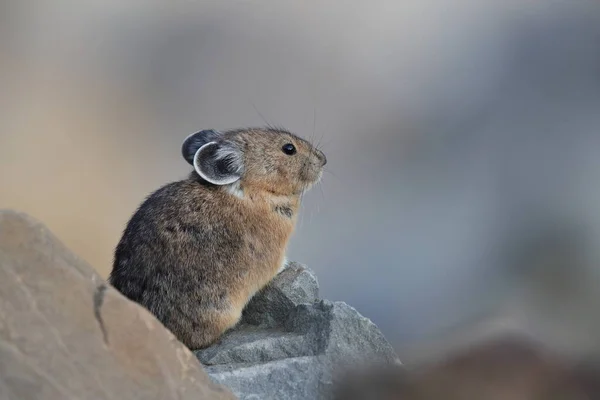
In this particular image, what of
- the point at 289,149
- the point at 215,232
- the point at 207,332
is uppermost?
the point at 289,149

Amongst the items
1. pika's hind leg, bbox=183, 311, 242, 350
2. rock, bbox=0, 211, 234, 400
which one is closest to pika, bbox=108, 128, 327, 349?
pika's hind leg, bbox=183, 311, 242, 350

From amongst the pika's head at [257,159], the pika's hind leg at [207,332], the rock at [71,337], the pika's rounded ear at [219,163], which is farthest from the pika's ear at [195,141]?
the rock at [71,337]

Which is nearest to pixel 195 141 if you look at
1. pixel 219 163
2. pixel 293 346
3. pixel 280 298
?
pixel 219 163

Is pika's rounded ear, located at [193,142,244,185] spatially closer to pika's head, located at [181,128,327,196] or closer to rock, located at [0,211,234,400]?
pika's head, located at [181,128,327,196]

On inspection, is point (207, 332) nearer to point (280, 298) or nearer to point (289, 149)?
point (280, 298)

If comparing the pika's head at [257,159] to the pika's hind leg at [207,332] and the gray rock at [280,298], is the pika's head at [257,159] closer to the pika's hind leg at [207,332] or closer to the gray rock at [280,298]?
the gray rock at [280,298]

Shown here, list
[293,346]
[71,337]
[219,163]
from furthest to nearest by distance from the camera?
[219,163]
[293,346]
[71,337]

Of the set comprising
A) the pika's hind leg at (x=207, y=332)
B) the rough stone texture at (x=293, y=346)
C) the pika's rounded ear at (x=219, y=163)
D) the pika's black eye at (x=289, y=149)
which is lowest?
the pika's hind leg at (x=207, y=332)

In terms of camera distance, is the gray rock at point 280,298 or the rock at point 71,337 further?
the gray rock at point 280,298
